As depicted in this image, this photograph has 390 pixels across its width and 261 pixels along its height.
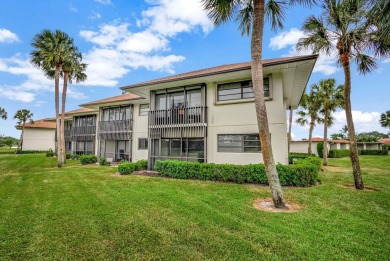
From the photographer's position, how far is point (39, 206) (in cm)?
643

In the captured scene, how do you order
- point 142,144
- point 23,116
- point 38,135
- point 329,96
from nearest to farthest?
point 142,144 → point 329,96 → point 23,116 → point 38,135

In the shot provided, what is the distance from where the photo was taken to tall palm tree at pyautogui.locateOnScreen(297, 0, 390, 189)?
28.6 feet

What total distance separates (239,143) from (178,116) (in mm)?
4701

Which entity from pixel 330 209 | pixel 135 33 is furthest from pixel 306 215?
pixel 135 33

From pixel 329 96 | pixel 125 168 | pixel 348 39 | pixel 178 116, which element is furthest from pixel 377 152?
pixel 125 168

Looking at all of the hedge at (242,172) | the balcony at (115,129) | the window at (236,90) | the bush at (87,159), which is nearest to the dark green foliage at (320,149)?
the hedge at (242,172)

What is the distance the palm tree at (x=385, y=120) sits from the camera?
4245 centimetres

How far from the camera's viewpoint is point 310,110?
2331 cm

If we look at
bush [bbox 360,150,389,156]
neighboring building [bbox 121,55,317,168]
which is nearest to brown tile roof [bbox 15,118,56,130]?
neighboring building [bbox 121,55,317,168]

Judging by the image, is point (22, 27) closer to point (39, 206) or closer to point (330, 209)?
point (39, 206)

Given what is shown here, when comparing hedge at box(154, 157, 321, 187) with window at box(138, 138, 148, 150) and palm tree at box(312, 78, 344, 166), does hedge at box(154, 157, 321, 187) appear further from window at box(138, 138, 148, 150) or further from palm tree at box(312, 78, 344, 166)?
palm tree at box(312, 78, 344, 166)

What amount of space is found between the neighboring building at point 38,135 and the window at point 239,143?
3874 cm

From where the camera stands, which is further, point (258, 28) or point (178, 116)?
point (178, 116)

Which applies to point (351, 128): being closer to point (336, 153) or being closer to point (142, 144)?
point (142, 144)
